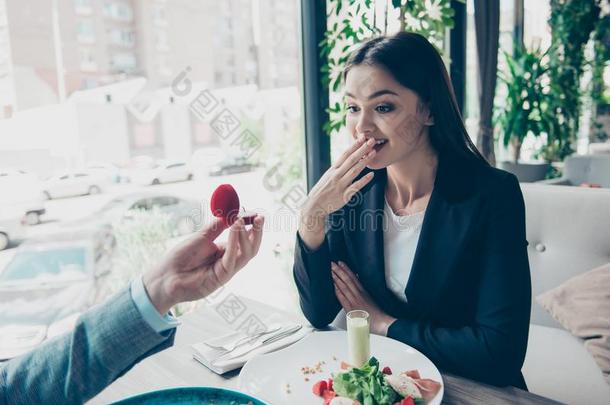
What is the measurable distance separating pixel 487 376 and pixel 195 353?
2.17ft

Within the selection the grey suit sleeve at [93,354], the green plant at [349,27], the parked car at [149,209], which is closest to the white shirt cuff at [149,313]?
the grey suit sleeve at [93,354]

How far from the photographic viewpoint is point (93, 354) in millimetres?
655

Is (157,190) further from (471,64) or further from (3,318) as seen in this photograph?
(471,64)

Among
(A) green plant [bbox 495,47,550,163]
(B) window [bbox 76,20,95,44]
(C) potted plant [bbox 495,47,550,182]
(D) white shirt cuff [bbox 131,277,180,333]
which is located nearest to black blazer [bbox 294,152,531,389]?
(D) white shirt cuff [bbox 131,277,180,333]

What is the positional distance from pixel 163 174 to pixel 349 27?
1.06m

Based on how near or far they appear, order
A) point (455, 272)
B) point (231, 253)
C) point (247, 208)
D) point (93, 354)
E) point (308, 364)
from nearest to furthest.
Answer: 1. point (93, 354)
2. point (231, 253)
3. point (308, 364)
4. point (455, 272)
5. point (247, 208)

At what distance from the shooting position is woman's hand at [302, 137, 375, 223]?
1314mm

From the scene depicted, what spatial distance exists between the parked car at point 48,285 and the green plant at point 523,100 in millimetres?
3308

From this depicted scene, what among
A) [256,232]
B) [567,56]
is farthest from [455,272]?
[567,56]

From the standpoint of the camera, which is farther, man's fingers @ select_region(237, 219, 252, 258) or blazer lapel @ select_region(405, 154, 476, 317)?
blazer lapel @ select_region(405, 154, 476, 317)

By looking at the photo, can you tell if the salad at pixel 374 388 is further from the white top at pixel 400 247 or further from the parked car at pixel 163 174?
the parked car at pixel 163 174

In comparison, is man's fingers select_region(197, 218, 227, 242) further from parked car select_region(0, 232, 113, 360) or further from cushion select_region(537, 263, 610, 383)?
cushion select_region(537, 263, 610, 383)

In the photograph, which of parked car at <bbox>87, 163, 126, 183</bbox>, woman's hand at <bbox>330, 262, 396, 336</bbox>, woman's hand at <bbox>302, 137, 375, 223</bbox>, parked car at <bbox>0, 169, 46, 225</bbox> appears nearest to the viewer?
woman's hand at <bbox>330, 262, 396, 336</bbox>

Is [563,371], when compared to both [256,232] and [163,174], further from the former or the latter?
[163,174]
